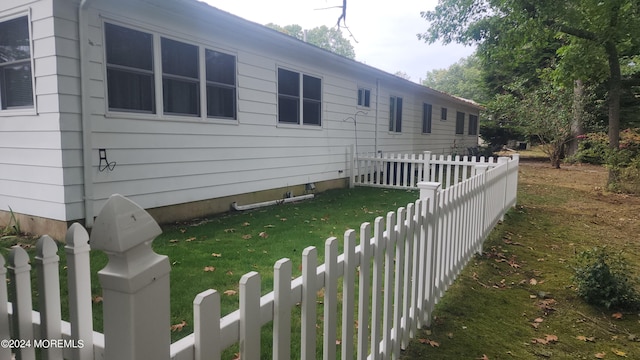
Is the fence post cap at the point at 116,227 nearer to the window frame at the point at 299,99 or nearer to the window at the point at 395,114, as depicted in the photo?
the window frame at the point at 299,99

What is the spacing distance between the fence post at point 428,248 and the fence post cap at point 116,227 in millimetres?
2328

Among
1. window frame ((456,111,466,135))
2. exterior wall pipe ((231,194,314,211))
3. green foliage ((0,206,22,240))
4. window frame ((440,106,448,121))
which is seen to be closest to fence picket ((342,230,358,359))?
green foliage ((0,206,22,240))

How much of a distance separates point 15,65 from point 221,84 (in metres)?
2.92

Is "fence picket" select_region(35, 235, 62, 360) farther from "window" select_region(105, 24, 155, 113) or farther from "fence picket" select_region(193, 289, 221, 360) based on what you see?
"window" select_region(105, 24, 155, 113)

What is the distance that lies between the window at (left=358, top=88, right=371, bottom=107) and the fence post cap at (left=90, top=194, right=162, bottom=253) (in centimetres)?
1114

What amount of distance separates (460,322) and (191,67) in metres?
5.53

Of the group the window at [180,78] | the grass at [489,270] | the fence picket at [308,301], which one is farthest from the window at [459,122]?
the fence picket at [308,301]

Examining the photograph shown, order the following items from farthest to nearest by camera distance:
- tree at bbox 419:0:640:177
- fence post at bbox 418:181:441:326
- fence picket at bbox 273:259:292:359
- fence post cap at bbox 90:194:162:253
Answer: tree at bbox 419:0:640:177 → fence post at bbox 418:181:441:326 → fence picket at bbox 273:259:292:359 → fence post cap at bbox 90:194:162:253

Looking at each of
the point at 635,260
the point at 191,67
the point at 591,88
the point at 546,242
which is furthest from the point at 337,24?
the point at 591,88

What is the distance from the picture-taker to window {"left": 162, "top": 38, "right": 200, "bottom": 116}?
5996 millimetres

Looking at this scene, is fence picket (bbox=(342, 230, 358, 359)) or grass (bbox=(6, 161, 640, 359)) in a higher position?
fence picket (bbox=(342, 230, 358, 359))

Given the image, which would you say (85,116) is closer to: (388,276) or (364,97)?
(388,276)

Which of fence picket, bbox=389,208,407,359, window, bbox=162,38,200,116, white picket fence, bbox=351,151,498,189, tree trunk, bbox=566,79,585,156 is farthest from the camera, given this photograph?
tree trunk, bbox=566,79,585,156

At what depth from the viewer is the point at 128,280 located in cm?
89
